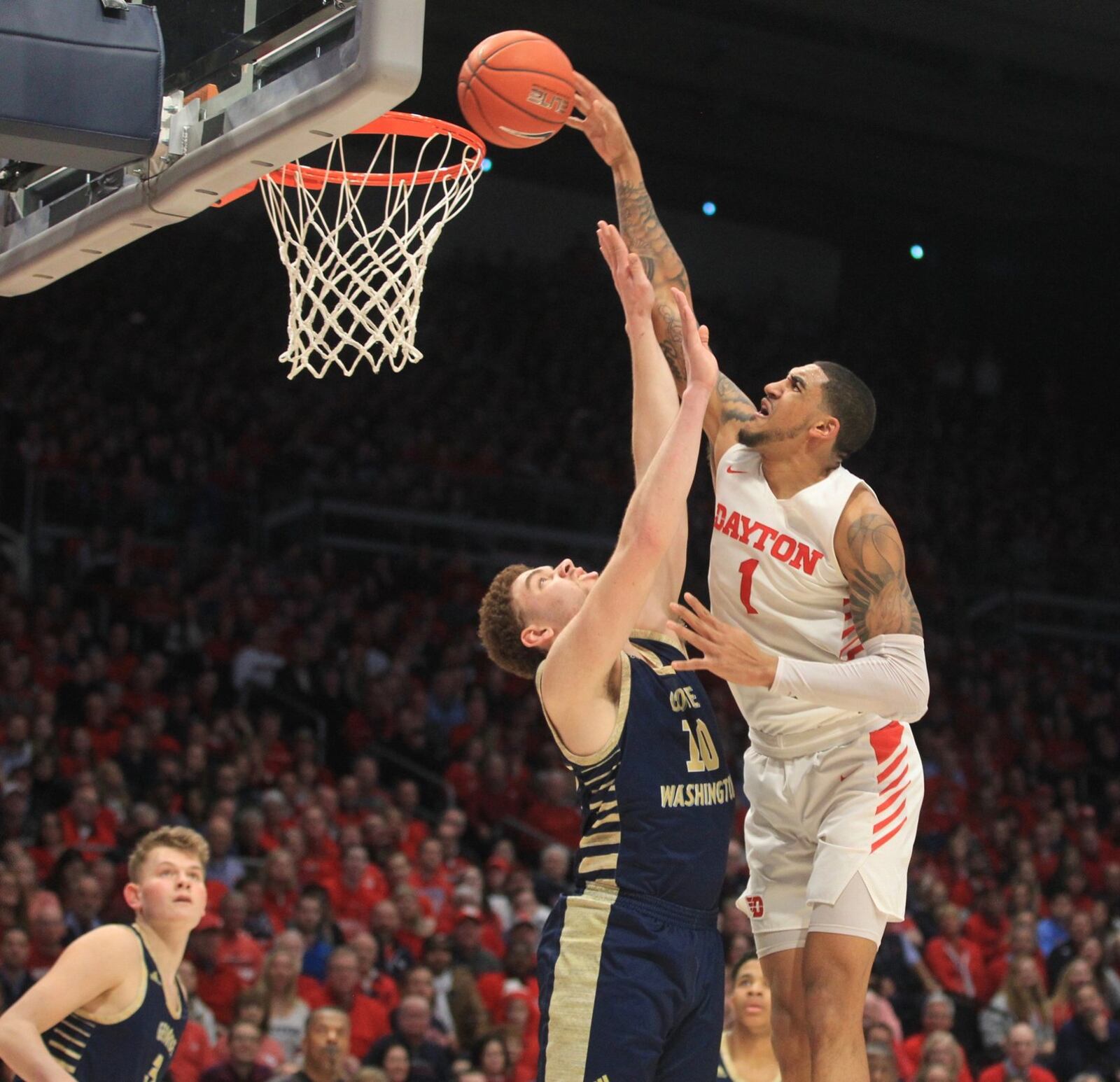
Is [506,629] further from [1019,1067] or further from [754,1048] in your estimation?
[1019,1067]

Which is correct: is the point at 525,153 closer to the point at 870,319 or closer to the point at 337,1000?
the point at 870,319

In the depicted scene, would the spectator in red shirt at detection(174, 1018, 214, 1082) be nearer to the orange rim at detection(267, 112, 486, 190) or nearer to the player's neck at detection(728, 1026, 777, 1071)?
the player's neck at detection(728, 1026, 777, 1071)

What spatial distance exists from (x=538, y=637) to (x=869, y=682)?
0.74 metres

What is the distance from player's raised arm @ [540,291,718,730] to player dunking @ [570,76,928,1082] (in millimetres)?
229

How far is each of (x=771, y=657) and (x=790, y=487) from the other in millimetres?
667

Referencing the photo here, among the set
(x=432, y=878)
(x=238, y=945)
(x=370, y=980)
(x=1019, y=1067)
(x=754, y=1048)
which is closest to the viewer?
(x=754, y=1048)

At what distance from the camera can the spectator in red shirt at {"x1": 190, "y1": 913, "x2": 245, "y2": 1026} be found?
7.82m

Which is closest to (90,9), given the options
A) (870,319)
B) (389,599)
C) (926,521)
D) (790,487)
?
(790,487)

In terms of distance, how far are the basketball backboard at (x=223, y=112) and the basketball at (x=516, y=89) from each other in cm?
53

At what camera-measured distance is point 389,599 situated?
1377 centimetres

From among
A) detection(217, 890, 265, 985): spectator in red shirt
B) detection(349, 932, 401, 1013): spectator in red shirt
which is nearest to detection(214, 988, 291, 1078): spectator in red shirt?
detection(217, 890, 265, 985): spectator in red shirt

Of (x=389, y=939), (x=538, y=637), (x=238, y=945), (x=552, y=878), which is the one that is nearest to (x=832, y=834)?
(x=538, y=637)

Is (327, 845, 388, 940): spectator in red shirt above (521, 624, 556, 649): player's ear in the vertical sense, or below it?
below

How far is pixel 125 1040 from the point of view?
4.51 m
